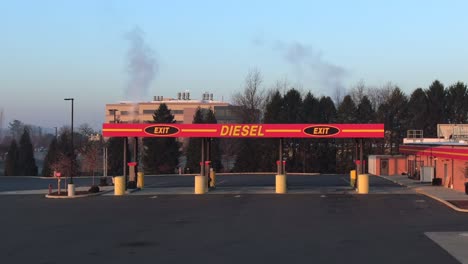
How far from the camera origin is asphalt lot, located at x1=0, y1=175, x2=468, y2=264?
1430 cm

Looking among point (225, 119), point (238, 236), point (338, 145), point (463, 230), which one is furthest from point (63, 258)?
point (225, 119)

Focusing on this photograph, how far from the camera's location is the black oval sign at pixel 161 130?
36.9m

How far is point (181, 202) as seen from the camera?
29.9 meters

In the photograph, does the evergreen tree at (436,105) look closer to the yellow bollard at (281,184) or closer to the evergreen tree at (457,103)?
the evergreen tree at (457,103)

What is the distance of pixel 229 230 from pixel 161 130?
62.4ft

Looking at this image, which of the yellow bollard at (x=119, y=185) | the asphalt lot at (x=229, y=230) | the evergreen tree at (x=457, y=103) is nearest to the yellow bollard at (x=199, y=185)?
the asphalt lot at (x=229, y=230)

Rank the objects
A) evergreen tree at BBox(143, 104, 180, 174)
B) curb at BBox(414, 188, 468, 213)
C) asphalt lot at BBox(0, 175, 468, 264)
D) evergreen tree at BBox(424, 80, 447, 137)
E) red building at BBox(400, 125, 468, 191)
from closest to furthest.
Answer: asphalt lot at BBox(0, 175, 468, 264)
curb at BBox(414, 188, 468, 213)
red building at BBox(400, 125, 468, 191)
evergreen tree at BBox(143, 104, 180, 174)
evergreen tree at BBox(424, 80, 447, 137)

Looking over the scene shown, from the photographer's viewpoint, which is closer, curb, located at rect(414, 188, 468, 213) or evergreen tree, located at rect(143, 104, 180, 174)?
curb, located at rect(414, 188, 468, 213)

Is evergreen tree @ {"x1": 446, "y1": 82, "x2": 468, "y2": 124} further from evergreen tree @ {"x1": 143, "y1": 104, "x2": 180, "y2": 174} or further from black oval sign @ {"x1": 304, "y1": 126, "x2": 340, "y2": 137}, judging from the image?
black oval sign @ {"x1": 304, "y1": 126, "x2": 340, "y2": 137}

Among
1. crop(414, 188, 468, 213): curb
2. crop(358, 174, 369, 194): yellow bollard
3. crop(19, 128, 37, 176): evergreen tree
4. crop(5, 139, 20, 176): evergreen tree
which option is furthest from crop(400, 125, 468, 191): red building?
crop(5, 139, 20, 176): evergreen tree

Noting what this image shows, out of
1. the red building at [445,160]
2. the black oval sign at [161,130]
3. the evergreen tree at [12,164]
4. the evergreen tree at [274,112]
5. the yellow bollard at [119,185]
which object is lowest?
the evergreen tree at [12,164]

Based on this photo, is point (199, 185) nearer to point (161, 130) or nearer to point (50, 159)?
point (161, 130)

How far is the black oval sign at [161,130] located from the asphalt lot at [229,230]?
7.03 metres

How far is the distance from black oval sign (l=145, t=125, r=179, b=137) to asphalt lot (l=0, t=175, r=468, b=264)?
23.1 ft
